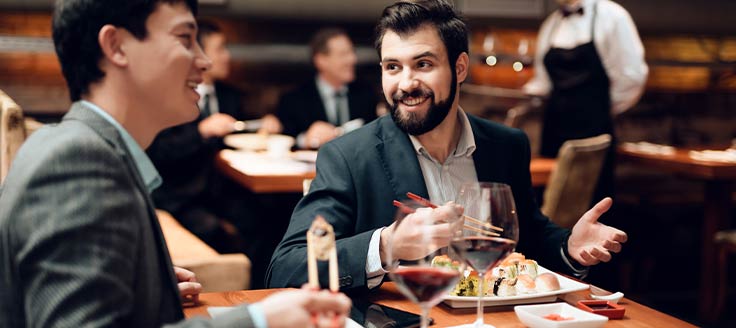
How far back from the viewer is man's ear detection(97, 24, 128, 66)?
1.25 metres

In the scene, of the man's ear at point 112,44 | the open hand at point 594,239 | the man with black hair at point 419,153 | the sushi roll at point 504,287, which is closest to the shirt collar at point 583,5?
the man with black hair at point 419,153

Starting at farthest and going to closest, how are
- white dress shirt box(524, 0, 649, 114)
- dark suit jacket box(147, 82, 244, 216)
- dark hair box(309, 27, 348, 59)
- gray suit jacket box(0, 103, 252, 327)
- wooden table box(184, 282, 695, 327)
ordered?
dark hair box(309, 27, 348, 59) < white dress shirt box(524, 0, 649, 114) < dark suit jacket box(147, 82, 244, 216) < wooden table box(184, 282, 695, 327) < gray suit jacket box(0, 103, 252, 327)

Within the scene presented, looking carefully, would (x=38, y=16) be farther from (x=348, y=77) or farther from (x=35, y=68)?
(x=348, y=77)

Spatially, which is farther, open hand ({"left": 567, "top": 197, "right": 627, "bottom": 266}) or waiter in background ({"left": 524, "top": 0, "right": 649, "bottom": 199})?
waiter in background ({"left": 524, "top": 0, "right": 649, "bottom": 199})

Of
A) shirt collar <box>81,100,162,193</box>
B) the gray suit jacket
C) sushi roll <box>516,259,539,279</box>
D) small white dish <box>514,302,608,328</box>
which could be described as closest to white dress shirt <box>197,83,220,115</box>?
sushi roll <box>516,259,539,279</box>

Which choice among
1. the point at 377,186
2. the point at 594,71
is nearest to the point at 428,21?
the point at 377,186

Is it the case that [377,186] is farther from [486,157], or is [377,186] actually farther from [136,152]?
[136,152]

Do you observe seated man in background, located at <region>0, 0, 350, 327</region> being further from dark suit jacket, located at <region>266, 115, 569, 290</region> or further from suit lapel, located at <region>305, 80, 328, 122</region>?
suit lapel, located at <region>305, 80, 328, 122</region>

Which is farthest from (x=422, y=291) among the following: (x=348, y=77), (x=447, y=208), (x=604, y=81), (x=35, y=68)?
(x=35, y=68)

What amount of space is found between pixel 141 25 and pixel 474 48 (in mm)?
5289

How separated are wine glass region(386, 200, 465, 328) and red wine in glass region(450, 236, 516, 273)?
7cm

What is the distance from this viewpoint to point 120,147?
3.95ft

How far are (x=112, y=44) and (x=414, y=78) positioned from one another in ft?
3.48

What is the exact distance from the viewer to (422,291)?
123cm
